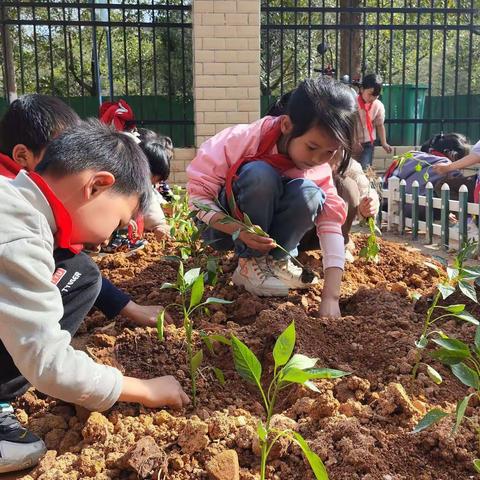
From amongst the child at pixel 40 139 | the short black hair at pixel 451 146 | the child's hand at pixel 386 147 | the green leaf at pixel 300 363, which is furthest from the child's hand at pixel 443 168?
the green leaf at pixel 300 363

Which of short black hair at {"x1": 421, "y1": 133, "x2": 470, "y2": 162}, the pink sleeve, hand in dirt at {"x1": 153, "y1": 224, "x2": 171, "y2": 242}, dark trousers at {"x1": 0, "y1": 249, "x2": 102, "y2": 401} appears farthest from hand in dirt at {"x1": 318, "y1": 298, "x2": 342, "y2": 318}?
short black hair at {"x1": 421, "y1": 133, "x2": 470, "y2": 162}

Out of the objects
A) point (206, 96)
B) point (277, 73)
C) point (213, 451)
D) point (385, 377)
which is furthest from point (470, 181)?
point (277, 73)

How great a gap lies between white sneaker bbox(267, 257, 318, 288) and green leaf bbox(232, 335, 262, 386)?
133cm

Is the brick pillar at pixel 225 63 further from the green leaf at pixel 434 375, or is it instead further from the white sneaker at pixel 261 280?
the green leaf at pixel 434 375

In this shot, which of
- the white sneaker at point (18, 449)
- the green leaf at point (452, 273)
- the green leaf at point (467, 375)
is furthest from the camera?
the green leaf at point (452, 273)

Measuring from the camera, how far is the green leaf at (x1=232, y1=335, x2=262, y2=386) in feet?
4.78

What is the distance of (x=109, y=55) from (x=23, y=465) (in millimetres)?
6833

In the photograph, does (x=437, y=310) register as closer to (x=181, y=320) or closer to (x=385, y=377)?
(x=385, y=377)

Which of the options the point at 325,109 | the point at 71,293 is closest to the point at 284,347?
the point at 71,293

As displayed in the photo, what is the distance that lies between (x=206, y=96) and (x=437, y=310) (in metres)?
5.35

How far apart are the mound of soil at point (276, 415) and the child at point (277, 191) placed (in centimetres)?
21

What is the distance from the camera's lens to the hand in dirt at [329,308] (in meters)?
2.50

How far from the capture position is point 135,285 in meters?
3.11

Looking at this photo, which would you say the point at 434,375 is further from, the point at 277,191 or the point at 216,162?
the point at 216,162
